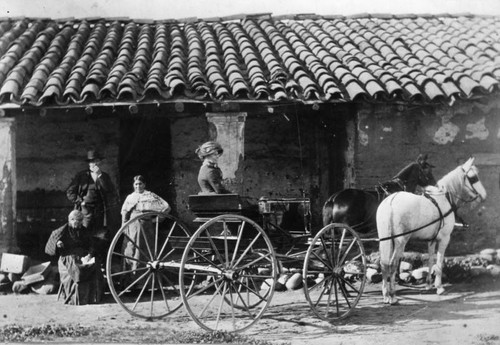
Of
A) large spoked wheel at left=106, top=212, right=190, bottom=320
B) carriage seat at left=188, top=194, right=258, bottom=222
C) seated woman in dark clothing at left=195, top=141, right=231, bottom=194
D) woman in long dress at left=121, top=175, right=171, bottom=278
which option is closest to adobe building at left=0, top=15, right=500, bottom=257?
woman in long dress at left=121, top=175, right=171, bottom=278

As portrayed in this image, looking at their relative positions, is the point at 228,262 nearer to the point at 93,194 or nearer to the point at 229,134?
the point at 93,194

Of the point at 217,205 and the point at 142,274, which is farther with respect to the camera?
the point at 142,274

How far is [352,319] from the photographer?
725cm

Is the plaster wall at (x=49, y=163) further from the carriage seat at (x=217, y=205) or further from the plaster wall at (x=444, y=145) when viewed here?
the carriage seat at (x=217, y=205)

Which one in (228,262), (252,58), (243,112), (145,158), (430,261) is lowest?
(430,261)

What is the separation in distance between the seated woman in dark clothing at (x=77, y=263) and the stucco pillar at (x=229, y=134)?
2.49m

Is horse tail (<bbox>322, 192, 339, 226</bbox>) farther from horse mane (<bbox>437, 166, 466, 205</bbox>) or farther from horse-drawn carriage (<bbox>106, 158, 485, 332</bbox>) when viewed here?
horse mane (<bbox>437, 166, 466, 205</bbox>)

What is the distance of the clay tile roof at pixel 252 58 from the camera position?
9.52 meters

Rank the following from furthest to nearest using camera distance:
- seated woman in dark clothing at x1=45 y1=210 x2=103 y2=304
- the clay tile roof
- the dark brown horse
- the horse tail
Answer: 1. the clay tile roof
2. the horse tail
3. the dark brown horse
4. seated woman in dark clothing at x1=45 y1=210 x2=103 y2=304

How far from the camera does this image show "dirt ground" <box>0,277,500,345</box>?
21.2 ft

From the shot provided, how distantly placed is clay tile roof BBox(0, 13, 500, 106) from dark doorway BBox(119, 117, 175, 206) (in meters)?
1.17

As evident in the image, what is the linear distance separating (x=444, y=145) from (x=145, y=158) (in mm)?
4819

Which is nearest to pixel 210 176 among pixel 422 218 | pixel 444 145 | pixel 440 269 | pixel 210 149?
pixel 210 149

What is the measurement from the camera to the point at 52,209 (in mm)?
10859
